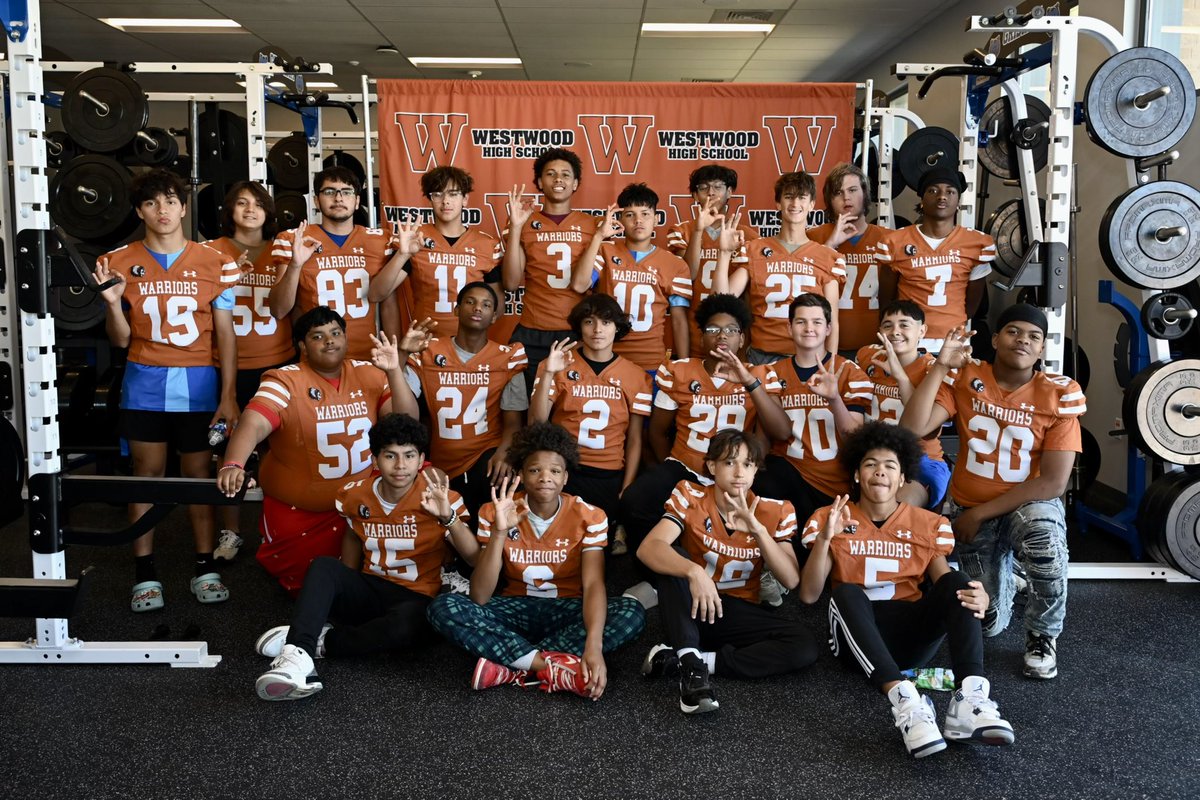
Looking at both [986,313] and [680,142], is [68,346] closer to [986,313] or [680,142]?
[680,142]

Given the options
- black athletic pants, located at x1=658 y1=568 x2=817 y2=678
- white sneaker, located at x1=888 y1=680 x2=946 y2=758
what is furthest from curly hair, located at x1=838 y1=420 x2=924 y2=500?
white sneaker, located at x1=888 y1=680 x2=946 y2=758

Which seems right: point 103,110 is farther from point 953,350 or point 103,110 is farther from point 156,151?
point 953,350

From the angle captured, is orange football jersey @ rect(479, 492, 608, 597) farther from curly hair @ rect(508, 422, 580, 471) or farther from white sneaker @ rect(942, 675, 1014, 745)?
white sneaker @ rect(942, 675, 1014, 745)

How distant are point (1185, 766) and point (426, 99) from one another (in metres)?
4.24

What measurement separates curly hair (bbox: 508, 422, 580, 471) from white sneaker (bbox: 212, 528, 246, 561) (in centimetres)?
153

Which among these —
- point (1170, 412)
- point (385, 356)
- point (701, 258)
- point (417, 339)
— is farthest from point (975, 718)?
point (701, 258)

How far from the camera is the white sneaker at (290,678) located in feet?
8.58

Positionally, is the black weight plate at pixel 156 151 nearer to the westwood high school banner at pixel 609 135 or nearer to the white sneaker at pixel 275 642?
the westwood high school banner at pixel 609 135

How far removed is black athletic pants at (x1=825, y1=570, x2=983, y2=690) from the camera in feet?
8.61

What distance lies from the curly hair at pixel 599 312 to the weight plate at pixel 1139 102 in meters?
1.91

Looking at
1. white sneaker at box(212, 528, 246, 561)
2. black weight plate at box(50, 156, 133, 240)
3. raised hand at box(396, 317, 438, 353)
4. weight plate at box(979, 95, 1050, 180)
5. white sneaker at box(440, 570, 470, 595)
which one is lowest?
→ white sneaker at box(212, 528, 246, 561)

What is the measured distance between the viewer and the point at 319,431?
11.5 feet

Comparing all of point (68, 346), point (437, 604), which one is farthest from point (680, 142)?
point (68, 346)

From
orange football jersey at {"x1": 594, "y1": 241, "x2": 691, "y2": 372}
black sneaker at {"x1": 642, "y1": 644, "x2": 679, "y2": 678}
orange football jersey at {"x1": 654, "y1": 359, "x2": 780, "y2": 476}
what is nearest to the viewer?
black sneaker at {"x1": 642, "y1": 644, "x2": 679, "y2": 678}
